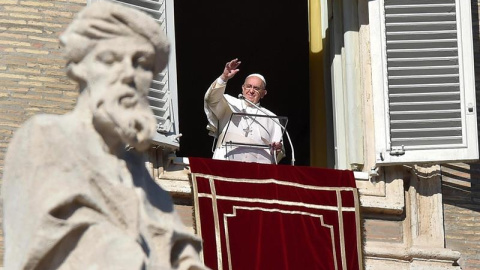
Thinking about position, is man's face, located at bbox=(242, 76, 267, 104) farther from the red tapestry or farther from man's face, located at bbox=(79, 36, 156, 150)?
man's face, located at bbox=(79, 36, 156, 150)

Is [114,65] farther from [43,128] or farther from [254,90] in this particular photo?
[254,90]

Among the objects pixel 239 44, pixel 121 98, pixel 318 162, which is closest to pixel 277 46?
pixel 239 44

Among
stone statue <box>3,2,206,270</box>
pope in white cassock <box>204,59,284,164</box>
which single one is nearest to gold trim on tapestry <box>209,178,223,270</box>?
pope in white cassock <box>204,59,284,164</box>

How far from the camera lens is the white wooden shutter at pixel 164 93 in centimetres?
1472

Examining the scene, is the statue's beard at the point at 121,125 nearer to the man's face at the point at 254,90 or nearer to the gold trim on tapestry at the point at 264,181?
the gold trim on tapestry at the point at 264,181

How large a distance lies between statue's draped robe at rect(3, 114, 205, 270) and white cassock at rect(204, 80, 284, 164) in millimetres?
8941

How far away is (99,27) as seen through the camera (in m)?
6.26

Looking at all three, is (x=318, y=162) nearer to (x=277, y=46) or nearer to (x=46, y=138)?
(x=277, y=46)

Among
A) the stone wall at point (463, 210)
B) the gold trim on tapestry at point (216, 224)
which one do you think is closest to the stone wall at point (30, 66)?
the gold trim on tapestry at point (216, 224)

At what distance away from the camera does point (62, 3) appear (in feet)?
50.0

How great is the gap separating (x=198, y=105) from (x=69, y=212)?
13023 mm

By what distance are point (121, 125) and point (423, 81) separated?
372 inches

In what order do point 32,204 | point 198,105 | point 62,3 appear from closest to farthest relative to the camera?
1. point 32,204
2. point 62,3
3. point 198,105

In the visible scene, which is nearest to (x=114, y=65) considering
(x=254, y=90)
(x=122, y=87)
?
(x=122, y=87)
